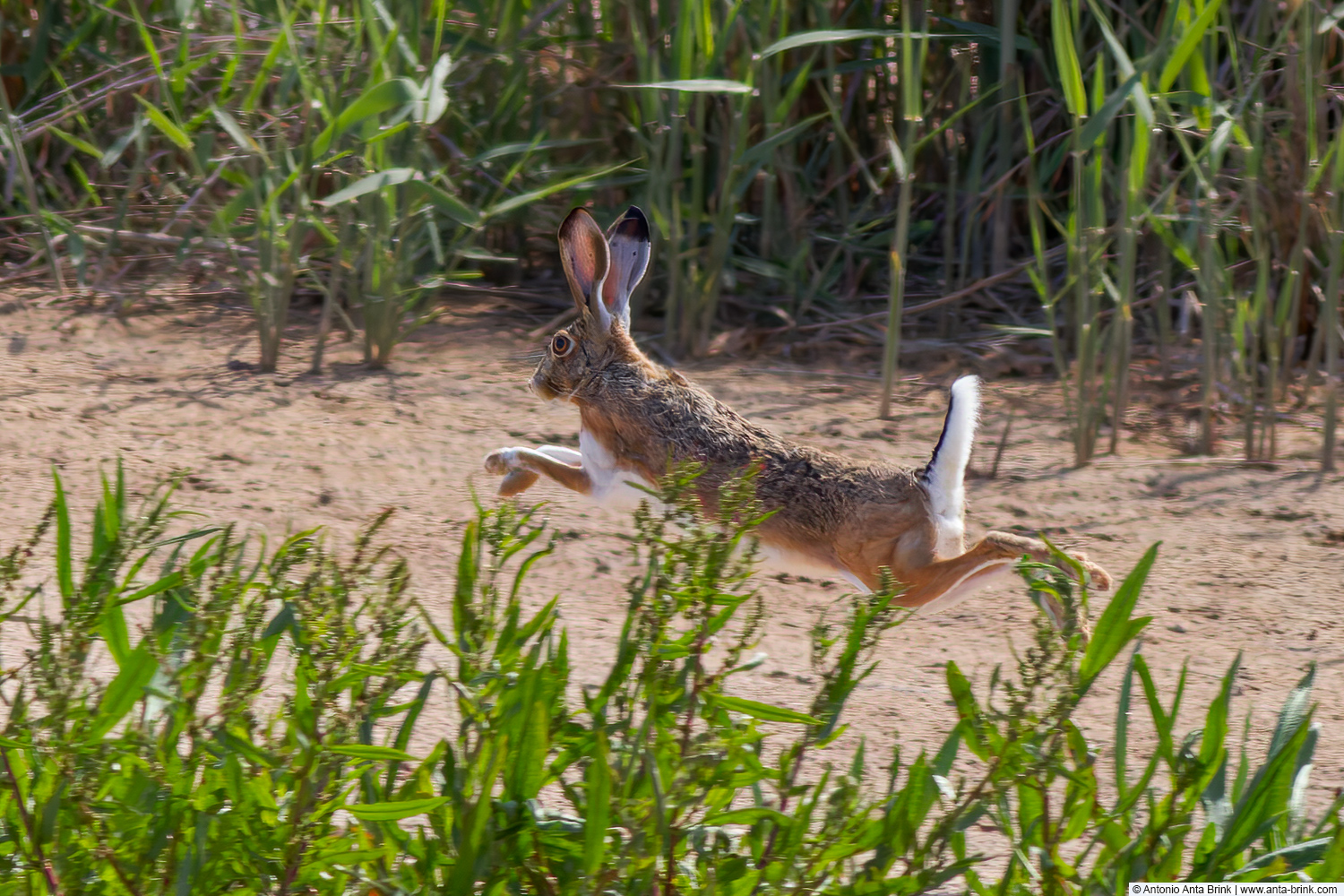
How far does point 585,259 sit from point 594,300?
5.7 inches

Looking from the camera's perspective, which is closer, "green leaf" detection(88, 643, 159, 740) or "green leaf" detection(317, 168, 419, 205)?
"green leaf" detection(88, 643, 159, 740)

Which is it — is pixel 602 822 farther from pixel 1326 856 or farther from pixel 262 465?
pixel 262 465

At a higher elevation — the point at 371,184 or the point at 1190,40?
the point at 1190,40

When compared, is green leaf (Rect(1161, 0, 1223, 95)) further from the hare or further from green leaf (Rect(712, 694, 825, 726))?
Answer: green leaf (Rect(712, 694, 825, 726))

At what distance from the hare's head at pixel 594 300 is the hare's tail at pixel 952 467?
0.88m

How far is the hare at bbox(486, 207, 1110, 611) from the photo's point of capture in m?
3.06

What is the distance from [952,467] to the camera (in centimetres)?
300

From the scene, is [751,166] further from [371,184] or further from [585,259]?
[585,259]

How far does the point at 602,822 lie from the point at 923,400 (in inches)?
153

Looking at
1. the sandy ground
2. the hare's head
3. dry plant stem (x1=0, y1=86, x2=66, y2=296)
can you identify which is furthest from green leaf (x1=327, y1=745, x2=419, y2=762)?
dry plant stem (x1=0, y1=86, x2=66, y2=296)

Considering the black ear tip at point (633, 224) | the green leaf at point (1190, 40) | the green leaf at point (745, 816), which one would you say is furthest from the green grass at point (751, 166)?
the green leaf at point (745, 816)

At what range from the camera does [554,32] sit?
6.29 meters

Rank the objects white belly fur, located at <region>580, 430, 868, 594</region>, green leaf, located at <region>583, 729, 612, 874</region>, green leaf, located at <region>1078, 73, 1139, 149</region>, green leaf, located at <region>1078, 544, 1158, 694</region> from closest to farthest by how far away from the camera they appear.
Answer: green leaf, located at <region>583, 729, 612, 874</region>
green leaf, located at <region>1078, 544, 1158, 694</region>
white belly fur, located at <region>580, 430, 868, 594</region>
green leaf, located at <region>1078, 73, 1139, 149</region>

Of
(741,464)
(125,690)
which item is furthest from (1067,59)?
(125,690)
